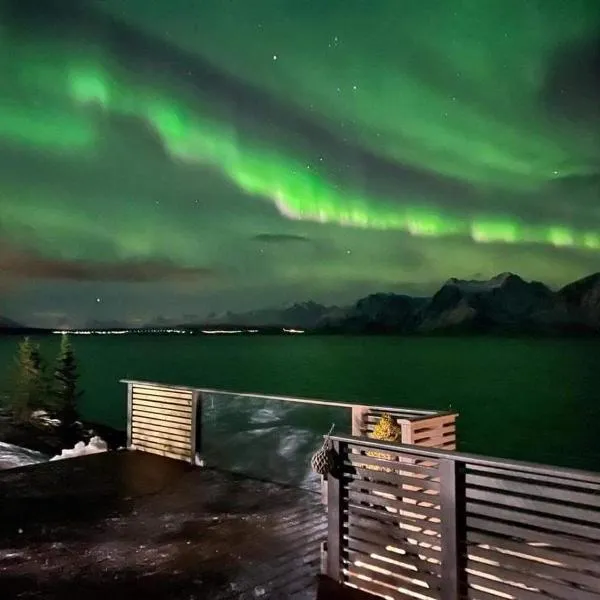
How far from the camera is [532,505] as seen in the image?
2471mm

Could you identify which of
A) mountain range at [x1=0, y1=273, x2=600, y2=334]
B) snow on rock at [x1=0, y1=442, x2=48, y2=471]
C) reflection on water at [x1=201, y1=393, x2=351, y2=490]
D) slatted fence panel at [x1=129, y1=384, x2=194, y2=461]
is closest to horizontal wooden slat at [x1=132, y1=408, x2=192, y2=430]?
slatted fence panel at [x1=129, y1=384, x2=194, y2=461]

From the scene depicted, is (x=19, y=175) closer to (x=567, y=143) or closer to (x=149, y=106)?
(x=149, y=106)

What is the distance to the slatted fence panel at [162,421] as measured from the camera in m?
7.09

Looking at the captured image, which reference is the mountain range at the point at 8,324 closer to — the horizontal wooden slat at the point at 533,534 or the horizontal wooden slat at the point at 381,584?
the horizontal wooden slat at the point at 381,584

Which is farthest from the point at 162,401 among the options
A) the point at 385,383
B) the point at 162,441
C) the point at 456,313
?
the point at 385,383

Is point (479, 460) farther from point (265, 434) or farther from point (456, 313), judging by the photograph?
point (456, 313)

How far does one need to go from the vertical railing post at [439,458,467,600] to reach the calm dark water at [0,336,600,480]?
2225 cm

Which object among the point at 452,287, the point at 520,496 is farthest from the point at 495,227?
the point at 520,496

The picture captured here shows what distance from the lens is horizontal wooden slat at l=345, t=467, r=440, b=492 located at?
2881 millimetres

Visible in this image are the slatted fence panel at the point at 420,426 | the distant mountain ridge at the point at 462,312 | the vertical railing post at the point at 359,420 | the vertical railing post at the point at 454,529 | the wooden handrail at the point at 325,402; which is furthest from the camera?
the distant mountain ridge at the point at 462,312

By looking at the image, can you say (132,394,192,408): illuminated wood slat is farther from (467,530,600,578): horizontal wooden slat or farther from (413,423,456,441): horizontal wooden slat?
(467,530,600,578): horizontal wooden slat

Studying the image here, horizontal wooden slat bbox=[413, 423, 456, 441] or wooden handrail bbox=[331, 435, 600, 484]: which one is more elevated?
wooden handrail bbox=[331, 435, 600, 484]

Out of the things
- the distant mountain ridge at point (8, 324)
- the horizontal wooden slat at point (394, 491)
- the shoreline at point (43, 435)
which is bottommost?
the shoreline at point (43, 435)

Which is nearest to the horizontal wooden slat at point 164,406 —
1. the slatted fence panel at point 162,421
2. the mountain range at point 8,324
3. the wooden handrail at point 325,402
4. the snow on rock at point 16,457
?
the slatted fence panel at point 162,421
